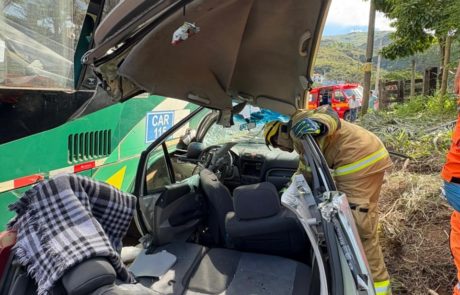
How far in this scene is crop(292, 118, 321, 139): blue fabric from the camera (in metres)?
2.26

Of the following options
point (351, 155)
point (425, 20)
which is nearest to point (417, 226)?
point (351, 155)

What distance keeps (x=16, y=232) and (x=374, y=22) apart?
41.4ft

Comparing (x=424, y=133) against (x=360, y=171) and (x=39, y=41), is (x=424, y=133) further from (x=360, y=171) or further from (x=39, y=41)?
(x=39, y=41)

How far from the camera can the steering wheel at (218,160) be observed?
138 inches

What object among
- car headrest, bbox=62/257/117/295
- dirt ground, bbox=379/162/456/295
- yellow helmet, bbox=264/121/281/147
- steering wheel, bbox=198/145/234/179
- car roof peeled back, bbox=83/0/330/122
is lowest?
dirt ground, bbox=379/162/456/295

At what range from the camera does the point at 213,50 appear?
248 cm

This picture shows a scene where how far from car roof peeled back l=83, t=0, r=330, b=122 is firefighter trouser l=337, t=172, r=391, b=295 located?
0.72 metres

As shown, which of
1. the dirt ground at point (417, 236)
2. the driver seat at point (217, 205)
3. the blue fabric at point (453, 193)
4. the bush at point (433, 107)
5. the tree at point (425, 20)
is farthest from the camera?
the bush at point (433, 107)

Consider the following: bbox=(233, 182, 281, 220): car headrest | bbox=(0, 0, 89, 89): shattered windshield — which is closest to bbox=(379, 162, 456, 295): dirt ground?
bbox=(233, 182, 281, 220): car headrest

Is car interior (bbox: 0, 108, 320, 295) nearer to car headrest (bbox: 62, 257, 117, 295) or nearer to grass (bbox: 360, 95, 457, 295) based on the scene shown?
car headrest (bbox: 62, 257, 117, 295)

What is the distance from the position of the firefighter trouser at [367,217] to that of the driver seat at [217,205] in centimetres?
84

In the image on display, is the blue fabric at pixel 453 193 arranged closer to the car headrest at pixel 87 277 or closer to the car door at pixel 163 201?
the car door at pixel 163 201

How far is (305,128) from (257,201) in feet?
1.66

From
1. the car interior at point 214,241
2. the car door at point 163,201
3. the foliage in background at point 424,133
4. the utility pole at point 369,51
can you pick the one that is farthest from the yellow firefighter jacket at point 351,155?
the utility pole at point 369,51
